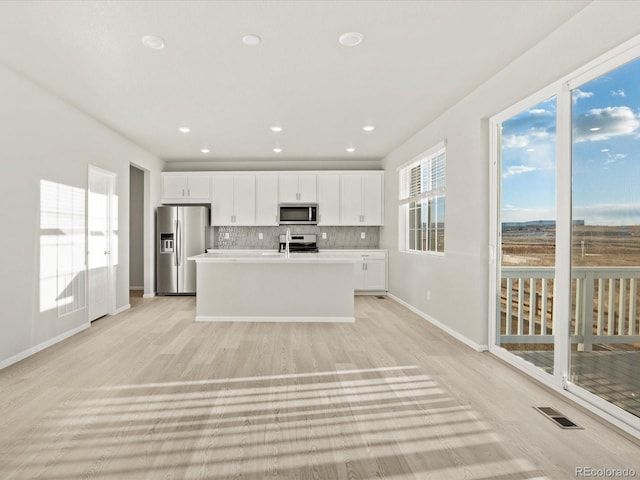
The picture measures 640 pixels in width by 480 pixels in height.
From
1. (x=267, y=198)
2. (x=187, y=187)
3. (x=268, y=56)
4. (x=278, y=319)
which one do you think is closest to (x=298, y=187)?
(x=267, y=198)

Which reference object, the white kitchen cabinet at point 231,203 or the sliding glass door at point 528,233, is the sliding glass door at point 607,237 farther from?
the white kitchen cabinet at point 231,203

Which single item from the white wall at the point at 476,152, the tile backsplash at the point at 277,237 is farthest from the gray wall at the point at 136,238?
the white wall at the point at 476,152

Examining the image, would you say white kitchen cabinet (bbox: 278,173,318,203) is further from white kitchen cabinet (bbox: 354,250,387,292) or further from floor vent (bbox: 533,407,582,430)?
floor vent (bbox: 533,407,582,430)

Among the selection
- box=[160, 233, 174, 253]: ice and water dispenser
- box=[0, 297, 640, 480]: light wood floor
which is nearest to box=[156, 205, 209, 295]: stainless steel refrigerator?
box=[160, 233, 174, 253]: ice and water dispenser

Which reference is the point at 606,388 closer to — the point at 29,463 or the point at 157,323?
the point at 29,463

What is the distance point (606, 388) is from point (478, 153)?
226 centimetres

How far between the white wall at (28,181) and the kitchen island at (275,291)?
1.55 metres

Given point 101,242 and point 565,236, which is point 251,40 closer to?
point 565,236

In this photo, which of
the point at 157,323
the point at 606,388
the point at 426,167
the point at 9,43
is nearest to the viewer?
the point at 606,388

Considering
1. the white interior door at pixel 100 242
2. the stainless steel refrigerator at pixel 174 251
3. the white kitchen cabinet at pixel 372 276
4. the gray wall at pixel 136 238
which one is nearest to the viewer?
the white interior door at pixel 100 242

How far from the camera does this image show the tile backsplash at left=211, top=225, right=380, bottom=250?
294 inches

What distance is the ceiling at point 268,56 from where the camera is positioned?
7.89ft

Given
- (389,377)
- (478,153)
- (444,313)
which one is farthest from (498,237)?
(389,377)

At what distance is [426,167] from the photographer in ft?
17.4
